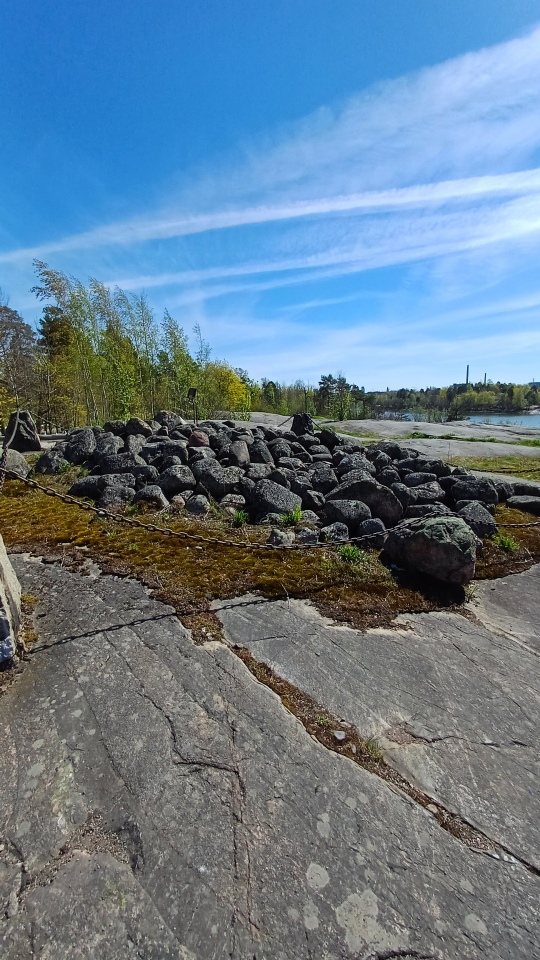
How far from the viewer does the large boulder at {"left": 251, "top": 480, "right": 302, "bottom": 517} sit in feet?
16.0

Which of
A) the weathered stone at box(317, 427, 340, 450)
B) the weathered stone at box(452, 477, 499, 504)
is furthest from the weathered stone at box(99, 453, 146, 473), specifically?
the weathered stone at box(452, 477, 499, 504)

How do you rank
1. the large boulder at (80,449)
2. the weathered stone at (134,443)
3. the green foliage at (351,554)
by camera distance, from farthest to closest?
1. the large boulder at (80,449)
2. the weathered stone at (134,443)
3. the green foliage at (351,554)

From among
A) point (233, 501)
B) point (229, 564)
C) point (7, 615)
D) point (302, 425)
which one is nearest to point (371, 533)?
point (229, 564)

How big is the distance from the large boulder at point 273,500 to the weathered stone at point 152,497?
41.1 inches

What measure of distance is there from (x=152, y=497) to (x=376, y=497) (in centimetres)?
257

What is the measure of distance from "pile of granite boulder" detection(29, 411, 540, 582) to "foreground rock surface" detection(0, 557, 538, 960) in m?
2.10

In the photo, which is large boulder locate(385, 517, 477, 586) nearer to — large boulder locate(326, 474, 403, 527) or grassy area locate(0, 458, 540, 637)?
grassy area locate(0, 458, 540, 637)

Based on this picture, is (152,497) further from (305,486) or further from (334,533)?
(334,533)

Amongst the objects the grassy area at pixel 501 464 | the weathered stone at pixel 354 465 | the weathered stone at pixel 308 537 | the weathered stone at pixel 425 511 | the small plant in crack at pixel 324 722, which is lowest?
the small plant in crack at pixel 324 722

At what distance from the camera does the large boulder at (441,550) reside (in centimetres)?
331

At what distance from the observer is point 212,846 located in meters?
1.44

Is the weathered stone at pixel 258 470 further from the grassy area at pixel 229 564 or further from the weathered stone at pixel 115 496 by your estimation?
the weathered stone at pixel 115 496

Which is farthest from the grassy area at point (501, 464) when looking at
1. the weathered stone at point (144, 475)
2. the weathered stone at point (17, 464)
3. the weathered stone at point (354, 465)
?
the weathered stone at point (17, 464)

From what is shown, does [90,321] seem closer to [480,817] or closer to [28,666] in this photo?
[28,666]
